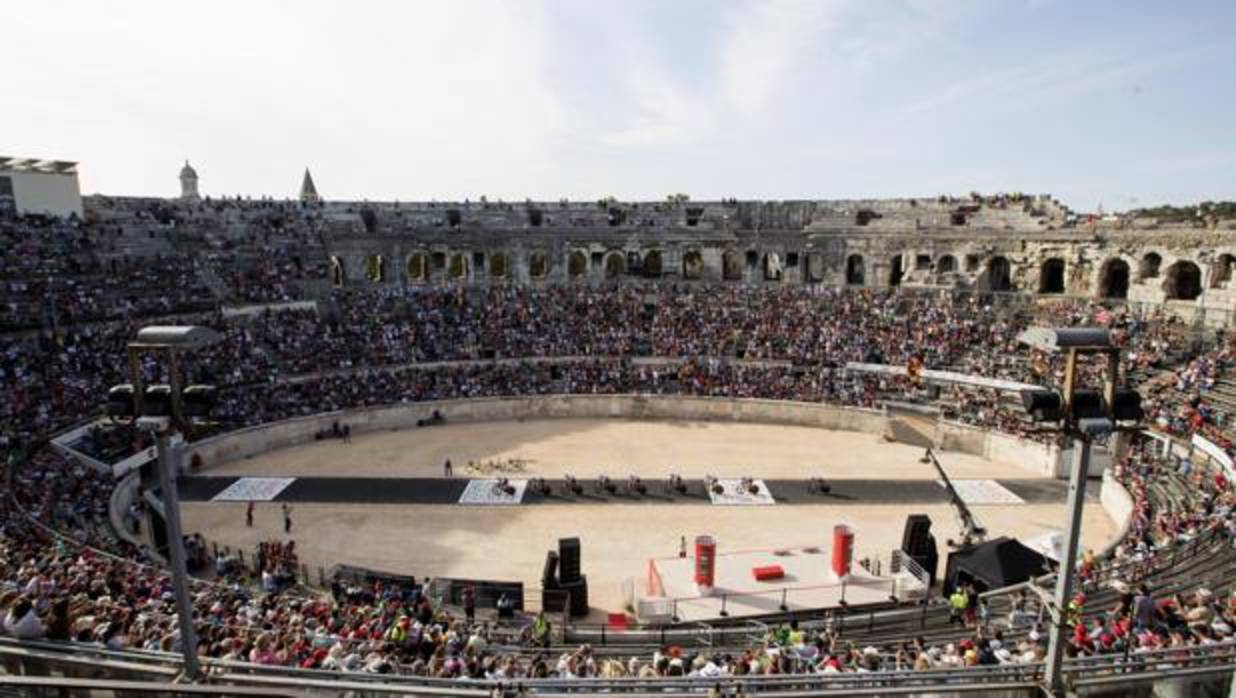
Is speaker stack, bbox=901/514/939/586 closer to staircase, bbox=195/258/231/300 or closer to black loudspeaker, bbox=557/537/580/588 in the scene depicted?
black loudspeaker, bbox=557/537/580/588

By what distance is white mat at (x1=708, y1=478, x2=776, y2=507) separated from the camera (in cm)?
2795

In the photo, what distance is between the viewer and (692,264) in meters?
58.5

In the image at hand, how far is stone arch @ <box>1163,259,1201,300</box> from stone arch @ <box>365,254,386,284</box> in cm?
5248

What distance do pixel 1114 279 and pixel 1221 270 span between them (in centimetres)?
733

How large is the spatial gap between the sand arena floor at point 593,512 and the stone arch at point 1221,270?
18.9 metres

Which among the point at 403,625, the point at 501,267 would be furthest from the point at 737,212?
the point at 403,625

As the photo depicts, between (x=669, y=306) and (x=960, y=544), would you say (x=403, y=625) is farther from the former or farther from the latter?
(x=669, y=306)

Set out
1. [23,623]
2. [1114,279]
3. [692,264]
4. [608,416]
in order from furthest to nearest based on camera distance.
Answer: [692,264] → [1114,279] → [608,416] → [23,623]

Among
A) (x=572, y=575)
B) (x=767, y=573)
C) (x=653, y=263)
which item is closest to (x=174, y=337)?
(x=572, y=575)

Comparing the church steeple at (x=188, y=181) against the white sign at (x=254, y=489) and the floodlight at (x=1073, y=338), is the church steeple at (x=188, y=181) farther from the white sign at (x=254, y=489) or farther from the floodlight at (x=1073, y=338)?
the floodlight at (x=1073, y=338)

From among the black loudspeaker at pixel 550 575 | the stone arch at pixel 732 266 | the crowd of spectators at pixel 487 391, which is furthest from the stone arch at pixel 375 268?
the black loudspeaker at pixel 550 575

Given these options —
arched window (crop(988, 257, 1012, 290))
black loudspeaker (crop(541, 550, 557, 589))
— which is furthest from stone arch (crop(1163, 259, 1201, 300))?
black loudspeaker (crop(541, 550, 557, 589))

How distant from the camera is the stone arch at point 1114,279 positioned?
148 ft

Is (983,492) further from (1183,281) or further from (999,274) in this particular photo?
(999,274)
